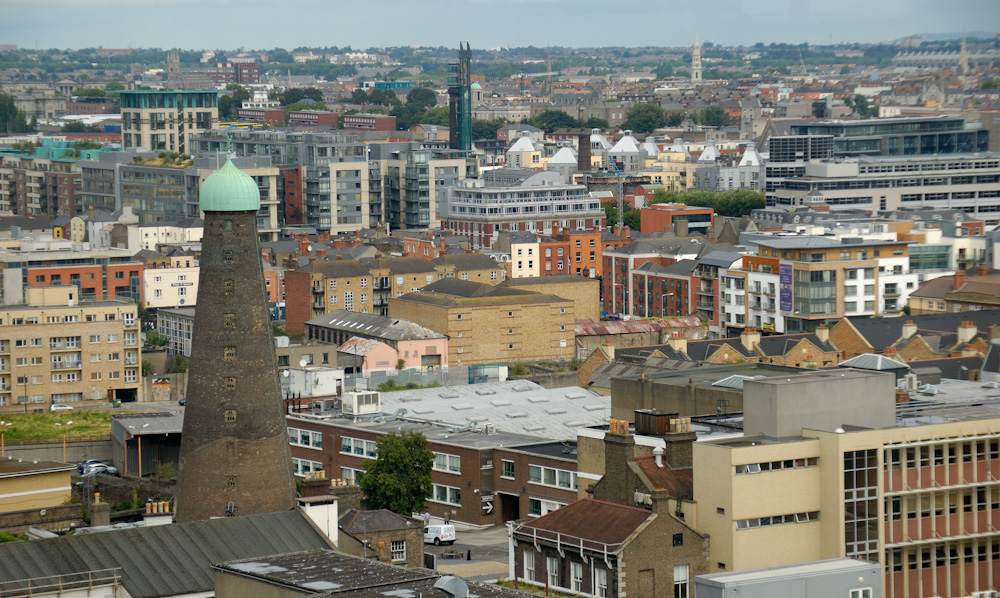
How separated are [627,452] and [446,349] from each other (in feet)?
194

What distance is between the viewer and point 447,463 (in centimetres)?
6091

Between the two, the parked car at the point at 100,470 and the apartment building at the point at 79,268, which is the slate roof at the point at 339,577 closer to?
the parked car at the point at 100,470

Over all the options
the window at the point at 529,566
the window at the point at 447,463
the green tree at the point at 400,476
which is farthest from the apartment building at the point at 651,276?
the window at the point at 529,566

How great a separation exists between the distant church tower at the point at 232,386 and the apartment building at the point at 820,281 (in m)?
62.1

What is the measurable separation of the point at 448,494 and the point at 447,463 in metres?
1.00

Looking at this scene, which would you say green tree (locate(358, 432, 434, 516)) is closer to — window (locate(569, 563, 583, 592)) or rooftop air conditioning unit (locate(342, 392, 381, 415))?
rooftop air conditioning unit (locate(342, 392, 381, 415))

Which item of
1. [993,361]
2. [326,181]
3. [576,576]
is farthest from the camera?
[326,181]

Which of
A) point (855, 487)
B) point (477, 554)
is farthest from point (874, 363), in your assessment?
point (855, 487)

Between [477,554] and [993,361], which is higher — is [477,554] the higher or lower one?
the lower one

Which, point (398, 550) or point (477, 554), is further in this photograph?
point (477, 554)

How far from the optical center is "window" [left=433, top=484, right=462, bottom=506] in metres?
60.7

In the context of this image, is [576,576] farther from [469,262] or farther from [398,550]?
[469,262]

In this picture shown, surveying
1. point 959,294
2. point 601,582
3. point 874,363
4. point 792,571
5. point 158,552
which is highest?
point 959,294

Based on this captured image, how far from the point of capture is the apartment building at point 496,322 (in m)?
103
